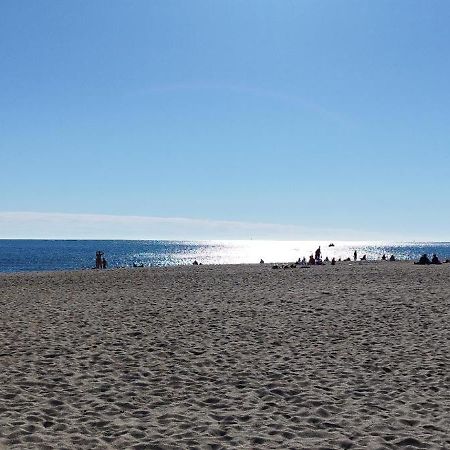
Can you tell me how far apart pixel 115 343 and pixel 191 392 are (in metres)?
4.79

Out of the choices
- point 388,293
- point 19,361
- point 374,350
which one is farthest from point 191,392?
point 388,293

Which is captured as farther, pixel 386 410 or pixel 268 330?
pixel 268 330

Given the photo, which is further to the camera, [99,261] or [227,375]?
[99,261]

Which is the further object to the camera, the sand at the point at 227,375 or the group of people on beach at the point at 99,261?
the group of people on beach at the point at 99,261

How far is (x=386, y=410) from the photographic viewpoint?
827 centimetres

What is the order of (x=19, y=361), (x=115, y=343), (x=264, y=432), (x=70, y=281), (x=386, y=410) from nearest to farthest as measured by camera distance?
(x=264, y=432) < (x=386, y=410) < (x=19, y=361) < (x=115, y=343) < (x=70, y=281)

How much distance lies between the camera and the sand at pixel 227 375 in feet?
23.9

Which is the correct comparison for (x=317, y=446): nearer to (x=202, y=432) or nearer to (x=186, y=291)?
(x=202, y=432)

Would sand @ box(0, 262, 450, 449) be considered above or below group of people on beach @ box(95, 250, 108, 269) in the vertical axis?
below

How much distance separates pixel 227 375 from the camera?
10406 millimetres

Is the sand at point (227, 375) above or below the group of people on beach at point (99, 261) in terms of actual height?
below

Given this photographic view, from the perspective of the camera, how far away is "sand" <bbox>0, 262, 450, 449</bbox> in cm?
729

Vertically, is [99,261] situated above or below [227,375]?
above

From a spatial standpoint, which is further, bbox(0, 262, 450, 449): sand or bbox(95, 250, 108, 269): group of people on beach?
bbox(95, 250, 108, 269): group of people on beach
